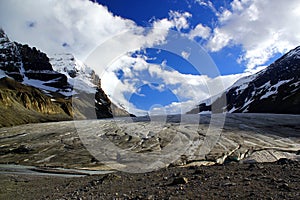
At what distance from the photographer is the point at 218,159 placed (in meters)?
24.2

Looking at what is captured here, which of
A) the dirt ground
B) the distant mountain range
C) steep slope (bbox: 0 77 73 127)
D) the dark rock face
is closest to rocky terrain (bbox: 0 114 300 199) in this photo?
the dirt ground

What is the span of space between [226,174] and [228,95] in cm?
15908

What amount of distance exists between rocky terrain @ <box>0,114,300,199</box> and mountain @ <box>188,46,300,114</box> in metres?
54.5

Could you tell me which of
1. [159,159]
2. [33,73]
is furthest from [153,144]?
[33,73]

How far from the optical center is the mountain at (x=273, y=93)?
302 ft

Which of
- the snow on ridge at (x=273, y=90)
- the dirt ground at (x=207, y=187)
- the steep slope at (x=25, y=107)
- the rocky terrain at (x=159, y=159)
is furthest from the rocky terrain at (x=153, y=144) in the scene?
the snow on ridge at (x=273, y=90)

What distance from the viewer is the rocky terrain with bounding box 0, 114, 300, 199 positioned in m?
9.87

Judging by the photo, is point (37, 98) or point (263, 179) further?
point (37, 98)

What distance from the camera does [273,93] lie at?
111m

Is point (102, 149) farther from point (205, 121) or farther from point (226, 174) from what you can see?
point (226, 174)

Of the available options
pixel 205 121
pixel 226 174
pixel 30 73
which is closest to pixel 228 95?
pixel 30 73

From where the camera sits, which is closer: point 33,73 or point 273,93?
point 273,93

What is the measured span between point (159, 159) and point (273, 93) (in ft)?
318

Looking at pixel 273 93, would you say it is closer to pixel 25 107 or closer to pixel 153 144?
pixel 25 107
